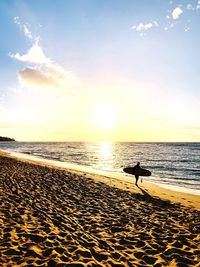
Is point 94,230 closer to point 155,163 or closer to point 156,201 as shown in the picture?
point 156,201

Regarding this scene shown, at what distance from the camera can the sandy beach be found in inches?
255

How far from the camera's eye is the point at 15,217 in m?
9.27

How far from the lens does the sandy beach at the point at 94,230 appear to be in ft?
21.3

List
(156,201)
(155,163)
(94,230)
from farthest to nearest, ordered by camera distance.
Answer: (155,163), (156,201), (94,230)

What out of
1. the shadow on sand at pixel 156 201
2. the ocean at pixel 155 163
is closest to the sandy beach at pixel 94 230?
the shadow on sand at pixel 156 201

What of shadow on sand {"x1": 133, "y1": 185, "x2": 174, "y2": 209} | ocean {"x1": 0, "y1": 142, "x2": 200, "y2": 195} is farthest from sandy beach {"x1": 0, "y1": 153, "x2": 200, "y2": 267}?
ocean {"x1": 0, "y1": 142, "x2": 200, "y2": 195}

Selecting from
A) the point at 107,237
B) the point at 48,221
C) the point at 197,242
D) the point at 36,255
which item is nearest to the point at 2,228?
the point at 48,221

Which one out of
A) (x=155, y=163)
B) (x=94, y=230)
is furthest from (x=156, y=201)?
(x=155, y=163)

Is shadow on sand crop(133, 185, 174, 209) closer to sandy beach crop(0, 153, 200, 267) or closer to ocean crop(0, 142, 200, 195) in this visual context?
sandy beach crop(0, 153, 200, 267)

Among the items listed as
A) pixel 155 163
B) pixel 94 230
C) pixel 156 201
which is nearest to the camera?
pixel 94 230

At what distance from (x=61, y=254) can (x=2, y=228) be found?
2617 mm

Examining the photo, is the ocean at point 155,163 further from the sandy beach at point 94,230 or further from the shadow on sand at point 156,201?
the sandy beach at point 94,230

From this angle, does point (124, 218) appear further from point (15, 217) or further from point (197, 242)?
point (15, 217)

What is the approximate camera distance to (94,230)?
8609 mm
